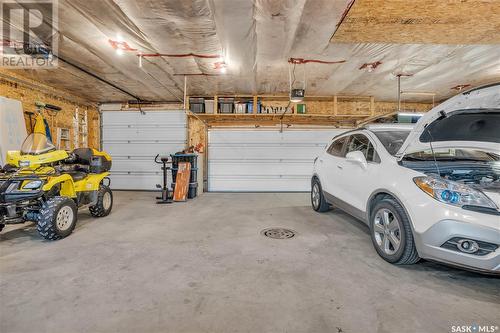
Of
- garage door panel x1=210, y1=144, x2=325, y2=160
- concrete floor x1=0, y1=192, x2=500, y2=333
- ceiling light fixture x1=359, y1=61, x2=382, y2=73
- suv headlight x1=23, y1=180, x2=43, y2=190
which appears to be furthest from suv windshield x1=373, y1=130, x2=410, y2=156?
suv headlight x1=23, y1=180, x2=43, y2=190

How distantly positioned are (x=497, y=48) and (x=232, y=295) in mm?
5619

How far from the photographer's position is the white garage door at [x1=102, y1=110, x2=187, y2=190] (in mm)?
7387

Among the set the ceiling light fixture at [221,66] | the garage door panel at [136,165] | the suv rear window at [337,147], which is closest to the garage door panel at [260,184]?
the garage door panel at [136,165]

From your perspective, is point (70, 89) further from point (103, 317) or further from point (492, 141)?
point (492, 141)

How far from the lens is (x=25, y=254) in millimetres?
2590

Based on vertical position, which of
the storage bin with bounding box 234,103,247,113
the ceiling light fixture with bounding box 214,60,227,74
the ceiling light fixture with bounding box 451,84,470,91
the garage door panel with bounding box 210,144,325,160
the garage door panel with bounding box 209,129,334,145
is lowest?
the garage door panel with bounding box 210,144,325,160

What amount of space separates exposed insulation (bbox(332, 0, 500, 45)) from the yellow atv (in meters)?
4.43

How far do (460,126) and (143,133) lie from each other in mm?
7560

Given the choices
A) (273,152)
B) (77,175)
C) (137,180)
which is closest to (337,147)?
(273,152)

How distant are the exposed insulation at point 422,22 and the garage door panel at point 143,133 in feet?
17.7

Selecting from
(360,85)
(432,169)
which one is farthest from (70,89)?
(432,169)

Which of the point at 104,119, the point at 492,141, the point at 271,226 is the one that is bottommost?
the point at 271,226

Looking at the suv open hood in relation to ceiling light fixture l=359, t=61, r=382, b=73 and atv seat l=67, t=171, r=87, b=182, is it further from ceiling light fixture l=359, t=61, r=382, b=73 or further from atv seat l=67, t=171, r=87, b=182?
atv seat l=67, t=171, r=87, b=182

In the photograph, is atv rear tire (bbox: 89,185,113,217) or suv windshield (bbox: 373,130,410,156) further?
atv rear tire (bbox: 89,185,113,217)
